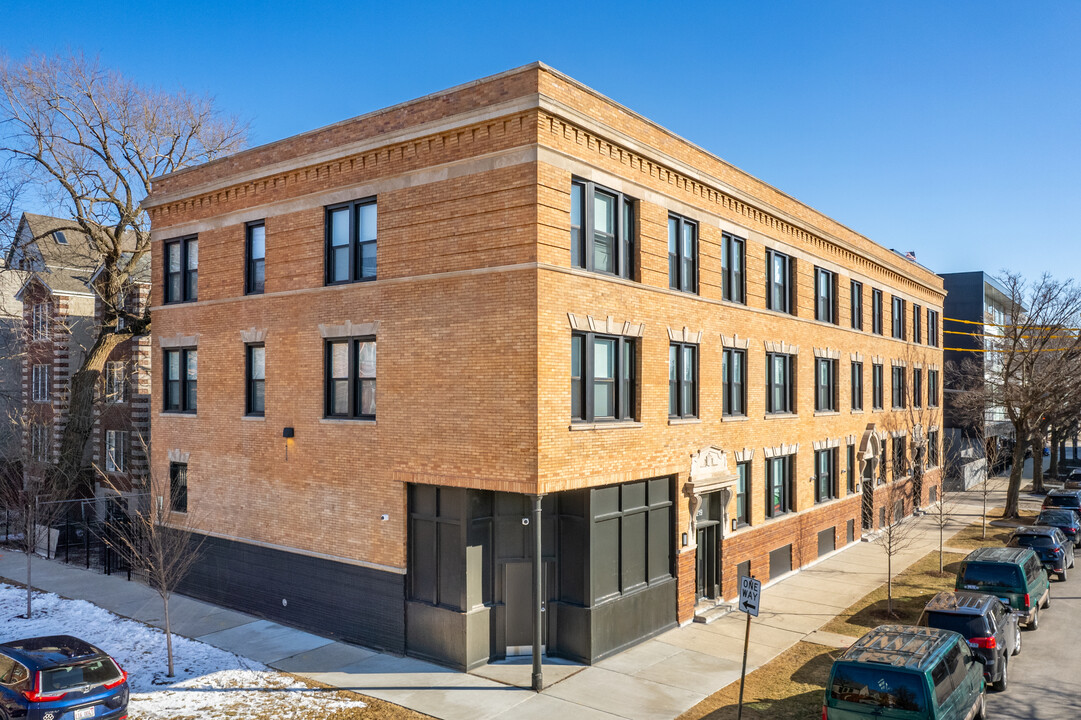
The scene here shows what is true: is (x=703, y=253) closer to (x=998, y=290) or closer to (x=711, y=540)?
(x=711, y=540)

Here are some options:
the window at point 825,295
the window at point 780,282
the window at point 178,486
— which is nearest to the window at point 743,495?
the window at point 780,282

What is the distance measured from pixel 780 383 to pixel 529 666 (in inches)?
522

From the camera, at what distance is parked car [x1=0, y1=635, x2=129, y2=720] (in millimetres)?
11812

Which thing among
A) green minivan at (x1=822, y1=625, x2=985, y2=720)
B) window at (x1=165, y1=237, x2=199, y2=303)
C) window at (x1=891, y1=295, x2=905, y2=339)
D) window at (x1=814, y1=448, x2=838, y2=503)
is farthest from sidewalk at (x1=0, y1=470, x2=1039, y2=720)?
window at (x1=891, y1=295, x2=905, y2=339)

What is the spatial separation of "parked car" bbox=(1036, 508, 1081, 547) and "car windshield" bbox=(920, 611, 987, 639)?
736 inches

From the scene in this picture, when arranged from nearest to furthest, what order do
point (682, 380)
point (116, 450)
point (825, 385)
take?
point (682, 380)
point (825, 385)
point (116, 450)

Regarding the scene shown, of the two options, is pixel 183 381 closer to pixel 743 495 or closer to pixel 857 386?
pixel 743 495

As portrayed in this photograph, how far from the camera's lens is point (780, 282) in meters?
25.3

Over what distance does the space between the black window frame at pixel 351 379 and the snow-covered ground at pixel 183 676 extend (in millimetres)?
5756

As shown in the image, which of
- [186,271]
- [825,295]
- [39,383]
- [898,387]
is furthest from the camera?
[39,383]

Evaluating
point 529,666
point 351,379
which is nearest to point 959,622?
point 529,666

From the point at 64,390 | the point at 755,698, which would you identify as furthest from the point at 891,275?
the point at 64,390

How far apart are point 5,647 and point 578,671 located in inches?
406

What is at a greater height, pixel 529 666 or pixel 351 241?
pixel 351 241
